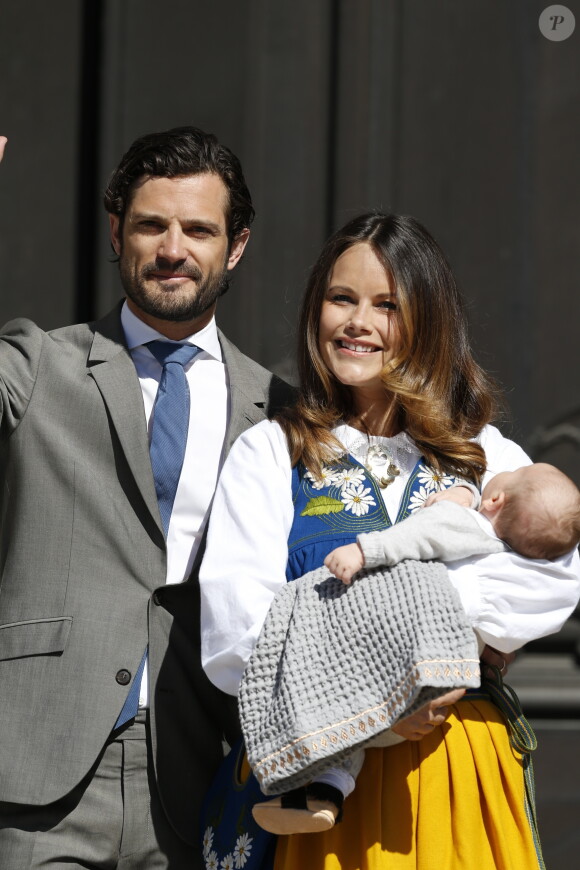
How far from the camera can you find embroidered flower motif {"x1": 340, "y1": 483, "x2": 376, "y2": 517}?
2.14 meters

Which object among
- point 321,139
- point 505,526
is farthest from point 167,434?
point 321,139

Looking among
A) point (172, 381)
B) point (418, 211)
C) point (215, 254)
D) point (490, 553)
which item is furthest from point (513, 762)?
point (418, 211)

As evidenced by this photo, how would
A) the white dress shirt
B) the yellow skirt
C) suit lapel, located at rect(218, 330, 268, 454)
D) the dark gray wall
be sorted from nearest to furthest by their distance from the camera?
the yellow skirt, the white dress shirt, suit lapel, located at rect(218, 330, 268, 454), the dark gray wall

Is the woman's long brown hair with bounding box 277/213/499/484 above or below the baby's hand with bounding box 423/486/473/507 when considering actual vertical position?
above

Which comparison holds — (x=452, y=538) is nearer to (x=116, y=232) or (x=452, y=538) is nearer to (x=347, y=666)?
(x=347, y=666)

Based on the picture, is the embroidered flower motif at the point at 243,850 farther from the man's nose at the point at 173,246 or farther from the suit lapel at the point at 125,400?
the man's nose at the point at 173,246

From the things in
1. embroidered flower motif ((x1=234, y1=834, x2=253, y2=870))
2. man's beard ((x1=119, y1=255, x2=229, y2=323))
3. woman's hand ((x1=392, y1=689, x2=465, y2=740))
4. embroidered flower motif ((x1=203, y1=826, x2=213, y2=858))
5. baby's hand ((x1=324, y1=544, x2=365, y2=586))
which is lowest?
embroidered flower motif ((x1=203, y1=826, x2=213, y2=858))

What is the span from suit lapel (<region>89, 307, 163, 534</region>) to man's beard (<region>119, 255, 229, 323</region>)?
0.33ft

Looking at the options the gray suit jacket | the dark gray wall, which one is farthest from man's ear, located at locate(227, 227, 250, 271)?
the dark gray wall

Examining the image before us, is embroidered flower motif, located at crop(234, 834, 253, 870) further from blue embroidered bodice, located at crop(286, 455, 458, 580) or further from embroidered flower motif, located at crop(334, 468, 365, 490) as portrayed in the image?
embroidered flower motif, located at crop(334, 468, 365, 490)

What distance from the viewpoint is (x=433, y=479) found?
87.0 inches

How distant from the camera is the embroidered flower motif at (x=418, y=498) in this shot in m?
2.16

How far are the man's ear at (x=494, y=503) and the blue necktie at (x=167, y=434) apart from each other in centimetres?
58

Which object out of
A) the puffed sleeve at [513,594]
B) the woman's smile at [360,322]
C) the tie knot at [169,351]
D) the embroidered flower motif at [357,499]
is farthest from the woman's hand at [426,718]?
the tie knot at [169,351]
